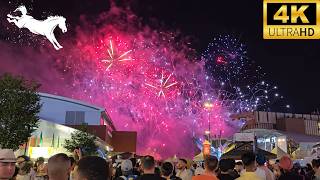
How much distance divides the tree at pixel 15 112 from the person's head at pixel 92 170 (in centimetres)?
2434

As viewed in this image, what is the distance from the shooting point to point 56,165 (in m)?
3.54

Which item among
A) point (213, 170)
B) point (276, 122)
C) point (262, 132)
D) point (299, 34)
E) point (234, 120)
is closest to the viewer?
point (213, 170)

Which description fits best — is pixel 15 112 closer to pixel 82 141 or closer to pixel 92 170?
pixel 82 141

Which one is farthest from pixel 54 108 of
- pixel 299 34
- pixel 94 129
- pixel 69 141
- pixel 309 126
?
pixel 299 34

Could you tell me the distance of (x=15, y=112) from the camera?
26062 mm

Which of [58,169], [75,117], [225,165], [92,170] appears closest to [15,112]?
[225,165]

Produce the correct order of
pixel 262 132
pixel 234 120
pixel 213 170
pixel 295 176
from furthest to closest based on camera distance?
1. pixel 234 120
2. pixel 262 132
3. pixel 295 176
4. pixel 213 170

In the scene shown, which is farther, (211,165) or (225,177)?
(225,177)

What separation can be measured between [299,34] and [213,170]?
6.67 m


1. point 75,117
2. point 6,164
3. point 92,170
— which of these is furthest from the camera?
point 75,117

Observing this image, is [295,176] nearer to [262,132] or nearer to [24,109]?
[24,109]

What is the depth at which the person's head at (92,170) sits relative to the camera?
3.01m

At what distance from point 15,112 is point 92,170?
24.7 metres

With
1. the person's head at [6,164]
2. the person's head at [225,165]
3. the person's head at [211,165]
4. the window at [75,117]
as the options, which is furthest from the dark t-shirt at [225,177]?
the window at [75,117]
